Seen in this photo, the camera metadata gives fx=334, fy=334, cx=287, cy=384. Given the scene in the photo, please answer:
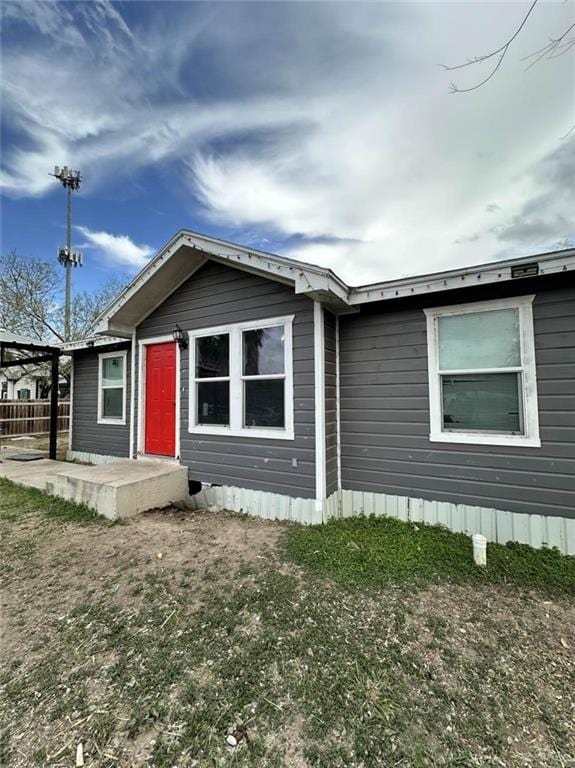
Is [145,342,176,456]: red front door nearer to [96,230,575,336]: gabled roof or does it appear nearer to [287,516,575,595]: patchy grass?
[96,230,575,336]: gabled roof

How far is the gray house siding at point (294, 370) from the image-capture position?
4.29 m

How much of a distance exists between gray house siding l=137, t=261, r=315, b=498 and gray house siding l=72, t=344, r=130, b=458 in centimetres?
244

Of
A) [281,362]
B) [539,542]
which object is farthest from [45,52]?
[539,542]

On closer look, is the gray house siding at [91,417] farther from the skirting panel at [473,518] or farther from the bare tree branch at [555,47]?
the bare tree branch at [555,47]

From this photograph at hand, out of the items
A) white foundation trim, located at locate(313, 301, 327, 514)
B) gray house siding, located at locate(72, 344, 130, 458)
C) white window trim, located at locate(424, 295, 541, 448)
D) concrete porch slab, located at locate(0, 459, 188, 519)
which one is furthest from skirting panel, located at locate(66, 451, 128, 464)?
white window trim, located at locate(424, 295, 541, 448)

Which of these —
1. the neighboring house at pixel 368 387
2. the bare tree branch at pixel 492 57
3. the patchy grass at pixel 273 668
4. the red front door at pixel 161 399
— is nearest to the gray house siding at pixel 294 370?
the neighboring house at pixel 368 387

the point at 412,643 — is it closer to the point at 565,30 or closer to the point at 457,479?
the point at 457,479

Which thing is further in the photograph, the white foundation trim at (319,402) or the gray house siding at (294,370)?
the gray house siding at (294,370)

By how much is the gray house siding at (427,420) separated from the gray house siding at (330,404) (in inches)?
5.2

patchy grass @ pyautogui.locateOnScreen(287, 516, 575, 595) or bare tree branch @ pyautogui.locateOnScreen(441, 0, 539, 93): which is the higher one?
bare tree branch @ pyautogui.locateOnScreen(441, 0, 539, 93)

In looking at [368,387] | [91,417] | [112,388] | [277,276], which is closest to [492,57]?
[277,276]

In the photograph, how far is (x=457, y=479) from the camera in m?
3.88

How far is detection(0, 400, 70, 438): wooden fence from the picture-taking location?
439 inches

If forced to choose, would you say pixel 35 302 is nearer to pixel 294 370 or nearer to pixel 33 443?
pixel 33 443
